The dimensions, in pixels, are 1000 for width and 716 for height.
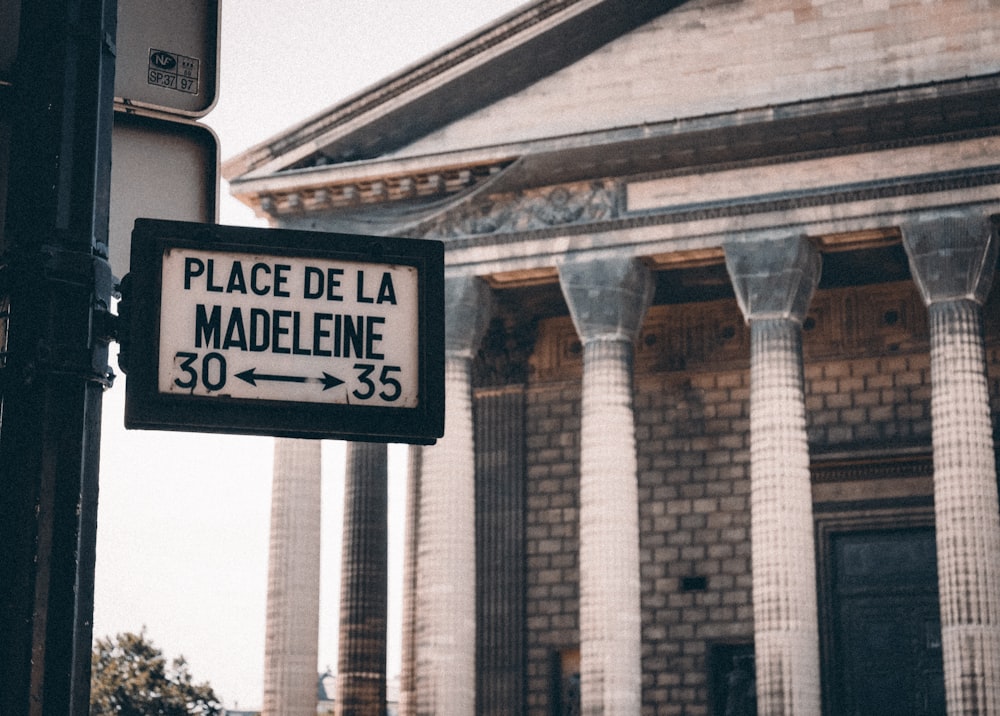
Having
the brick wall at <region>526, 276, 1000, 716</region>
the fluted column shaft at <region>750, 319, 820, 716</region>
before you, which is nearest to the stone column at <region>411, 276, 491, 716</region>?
the brick wall at <region>526, 276, 1000, 716</region>

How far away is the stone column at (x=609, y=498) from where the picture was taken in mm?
31984

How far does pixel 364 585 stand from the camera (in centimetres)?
3678

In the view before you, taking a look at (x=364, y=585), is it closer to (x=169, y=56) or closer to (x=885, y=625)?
(x=885, y=625)

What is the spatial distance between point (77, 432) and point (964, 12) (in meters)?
29.4

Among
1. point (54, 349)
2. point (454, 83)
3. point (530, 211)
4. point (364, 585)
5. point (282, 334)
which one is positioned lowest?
point (54, 349)

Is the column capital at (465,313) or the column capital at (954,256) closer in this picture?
the column capital at (954,256)

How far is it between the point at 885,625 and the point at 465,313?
992 centimetres

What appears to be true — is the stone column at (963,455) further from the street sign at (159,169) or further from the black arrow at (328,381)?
the black arrow at (328,381)

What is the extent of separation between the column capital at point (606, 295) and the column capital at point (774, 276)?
6.13 feet


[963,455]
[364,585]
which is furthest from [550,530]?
[963,455]

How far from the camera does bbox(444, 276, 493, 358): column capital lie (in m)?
34.7

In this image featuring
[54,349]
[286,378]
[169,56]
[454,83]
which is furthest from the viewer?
[454,83]

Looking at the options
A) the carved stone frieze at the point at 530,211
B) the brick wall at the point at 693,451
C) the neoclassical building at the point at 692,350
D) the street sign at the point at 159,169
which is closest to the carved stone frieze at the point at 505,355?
the neoclassical building at the point at 692,350

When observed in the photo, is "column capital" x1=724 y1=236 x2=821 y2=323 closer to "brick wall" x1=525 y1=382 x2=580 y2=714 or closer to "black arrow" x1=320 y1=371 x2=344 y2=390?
"brick wall" x1=525 y1=382 x2=580 y2=714
